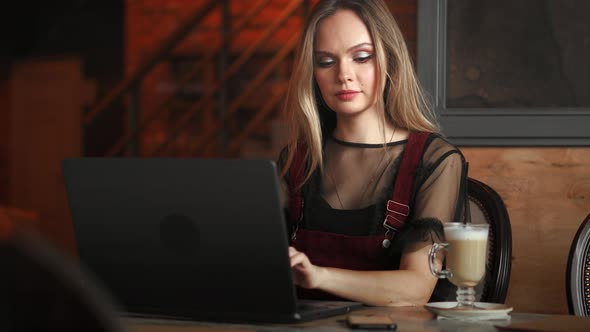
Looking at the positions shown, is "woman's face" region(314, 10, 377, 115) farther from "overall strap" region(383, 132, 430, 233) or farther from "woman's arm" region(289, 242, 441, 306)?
"woman's arm" region(289, 242, 441, 306)

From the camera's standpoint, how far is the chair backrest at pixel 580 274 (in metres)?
1.83

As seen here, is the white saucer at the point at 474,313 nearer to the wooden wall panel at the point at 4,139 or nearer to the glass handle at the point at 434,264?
the glass handle at the point at 434,264

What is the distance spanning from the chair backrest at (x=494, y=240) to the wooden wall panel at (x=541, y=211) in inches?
19.1

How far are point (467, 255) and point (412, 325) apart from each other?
17cm

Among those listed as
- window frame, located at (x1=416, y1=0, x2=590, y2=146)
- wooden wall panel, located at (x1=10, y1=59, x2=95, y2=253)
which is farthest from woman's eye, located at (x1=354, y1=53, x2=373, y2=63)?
wooden wall panel, located at (x1=10, y1=59, x2=95, y2=253)

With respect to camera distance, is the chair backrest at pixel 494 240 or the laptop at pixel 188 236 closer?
the laptop at pixel 188 236

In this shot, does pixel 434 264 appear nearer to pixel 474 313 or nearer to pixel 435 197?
pixel 474 313

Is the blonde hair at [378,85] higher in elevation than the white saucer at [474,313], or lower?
higher

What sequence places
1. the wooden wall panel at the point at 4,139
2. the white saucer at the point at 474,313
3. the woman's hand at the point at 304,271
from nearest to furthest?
the white saucer at the point at 474,313 < the woman's hand at the point at 304,271 < the wooden wall panel at the point at 4,139

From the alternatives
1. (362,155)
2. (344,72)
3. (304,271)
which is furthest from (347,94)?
(304,271)

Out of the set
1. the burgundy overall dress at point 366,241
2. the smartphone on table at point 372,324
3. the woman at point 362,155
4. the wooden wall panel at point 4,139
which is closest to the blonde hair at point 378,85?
the woman at point 362,155

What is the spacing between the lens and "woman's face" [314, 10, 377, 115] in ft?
6.53

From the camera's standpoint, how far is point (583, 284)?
6.06 ft

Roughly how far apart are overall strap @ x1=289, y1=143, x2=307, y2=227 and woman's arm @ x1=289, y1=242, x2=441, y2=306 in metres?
0.36
